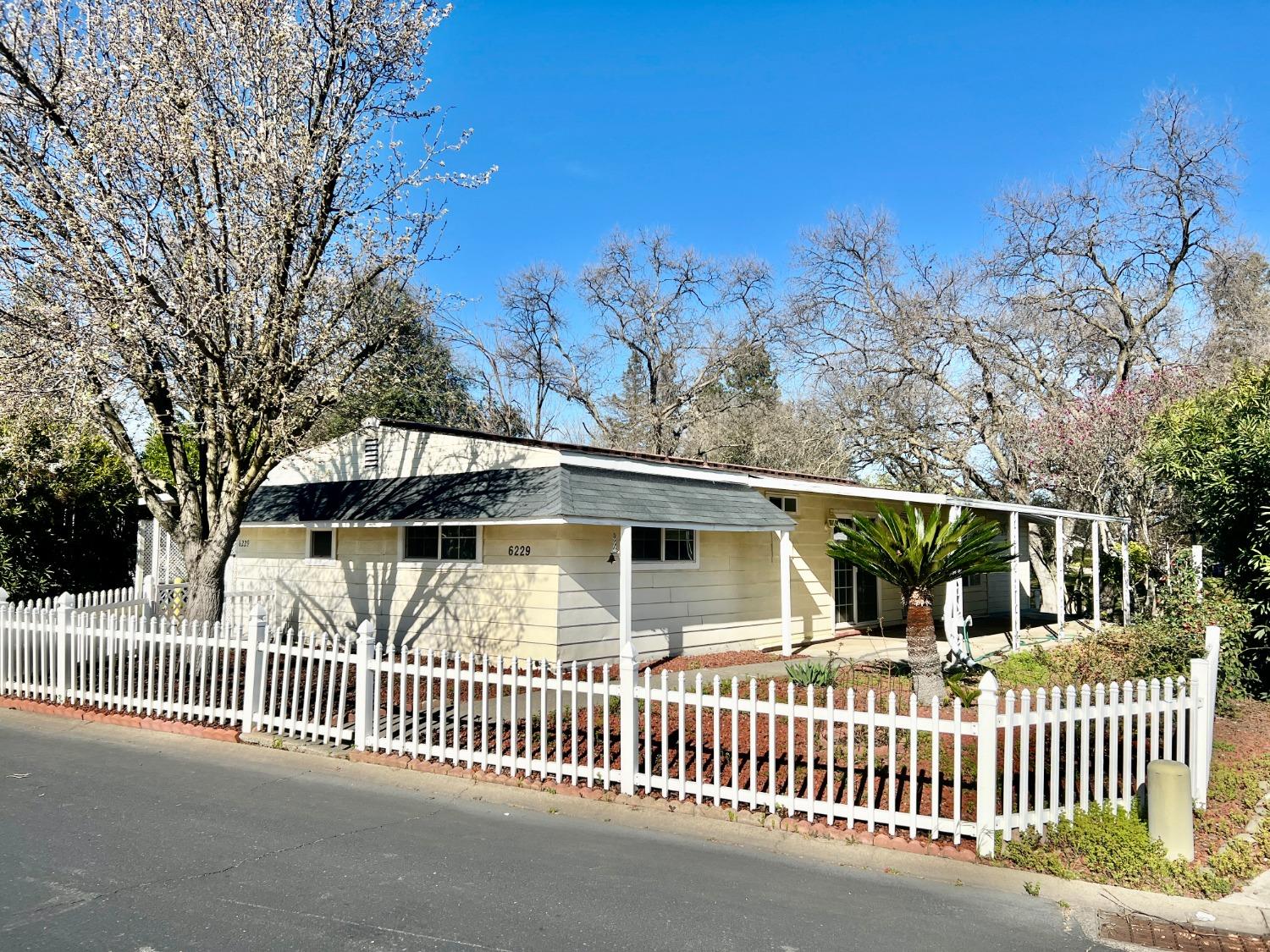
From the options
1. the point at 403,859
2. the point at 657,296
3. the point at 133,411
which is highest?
the point at 657,296

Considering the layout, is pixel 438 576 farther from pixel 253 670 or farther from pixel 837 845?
pixel 837 845

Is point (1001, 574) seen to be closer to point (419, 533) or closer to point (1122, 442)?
point (1122, 442)

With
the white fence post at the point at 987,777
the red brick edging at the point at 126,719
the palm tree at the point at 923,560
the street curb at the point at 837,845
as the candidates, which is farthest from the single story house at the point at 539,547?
the white fence post at the point at 987,777

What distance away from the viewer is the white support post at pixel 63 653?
31.5ft

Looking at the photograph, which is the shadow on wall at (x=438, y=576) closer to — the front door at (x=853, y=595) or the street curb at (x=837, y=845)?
the street curb at (x=837, y=845)

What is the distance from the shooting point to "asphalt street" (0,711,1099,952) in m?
4.08

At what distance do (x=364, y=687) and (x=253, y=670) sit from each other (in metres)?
1.50

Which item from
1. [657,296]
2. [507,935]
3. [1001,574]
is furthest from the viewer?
[657,296]

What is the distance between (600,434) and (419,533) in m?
22.5

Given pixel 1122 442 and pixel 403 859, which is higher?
pixel 1122 442

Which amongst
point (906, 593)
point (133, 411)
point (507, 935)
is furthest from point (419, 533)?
point (507, 935)

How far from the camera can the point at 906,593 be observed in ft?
30.6

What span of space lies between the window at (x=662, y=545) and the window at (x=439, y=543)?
97.8 inches

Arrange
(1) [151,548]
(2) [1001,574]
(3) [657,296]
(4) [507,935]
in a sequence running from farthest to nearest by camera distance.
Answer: (3) [657,296] → (2) [1001,574] → (1) [151,548] → (4) [507,935]
